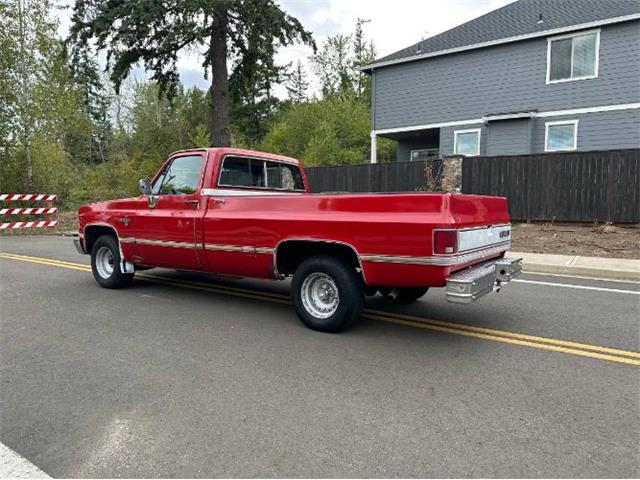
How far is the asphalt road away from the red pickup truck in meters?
0.58

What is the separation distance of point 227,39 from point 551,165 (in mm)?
13455

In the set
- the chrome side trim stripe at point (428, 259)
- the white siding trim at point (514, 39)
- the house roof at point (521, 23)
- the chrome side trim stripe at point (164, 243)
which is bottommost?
the chrome side trim stripe at point (164, 243)

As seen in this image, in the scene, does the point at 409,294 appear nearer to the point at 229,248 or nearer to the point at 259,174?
the point at 229,248

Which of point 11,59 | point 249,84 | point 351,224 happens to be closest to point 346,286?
point 351,224

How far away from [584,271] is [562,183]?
521cm

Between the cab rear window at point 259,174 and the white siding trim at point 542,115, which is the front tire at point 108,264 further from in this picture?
the white siding trim at point 542,115

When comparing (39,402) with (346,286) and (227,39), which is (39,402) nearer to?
(346,286)

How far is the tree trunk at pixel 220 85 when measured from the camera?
19062mm

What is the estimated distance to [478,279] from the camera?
4.29m

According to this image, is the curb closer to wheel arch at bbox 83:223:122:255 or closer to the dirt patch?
the dirt patch

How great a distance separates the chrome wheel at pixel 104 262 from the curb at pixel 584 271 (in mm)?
7450

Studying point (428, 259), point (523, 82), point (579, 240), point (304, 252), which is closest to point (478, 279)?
point (428, 259)

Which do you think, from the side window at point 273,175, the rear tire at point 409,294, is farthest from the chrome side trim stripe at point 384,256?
the side window at point 273,175

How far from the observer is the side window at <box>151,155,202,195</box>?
6145 mm
